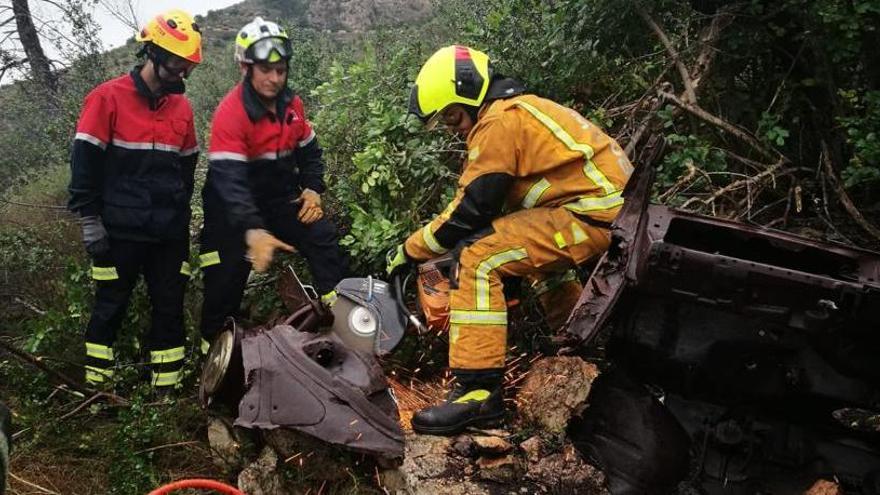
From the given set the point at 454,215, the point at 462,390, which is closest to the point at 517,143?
the point at 454,215

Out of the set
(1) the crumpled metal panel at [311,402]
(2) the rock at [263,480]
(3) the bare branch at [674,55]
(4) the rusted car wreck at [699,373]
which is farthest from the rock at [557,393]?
(3) the bare branch at [674,55]

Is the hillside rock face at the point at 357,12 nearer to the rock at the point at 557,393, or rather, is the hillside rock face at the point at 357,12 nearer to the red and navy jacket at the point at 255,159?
the red and navy jacket at the point at 255,159

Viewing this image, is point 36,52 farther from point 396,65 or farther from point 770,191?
point 770,191

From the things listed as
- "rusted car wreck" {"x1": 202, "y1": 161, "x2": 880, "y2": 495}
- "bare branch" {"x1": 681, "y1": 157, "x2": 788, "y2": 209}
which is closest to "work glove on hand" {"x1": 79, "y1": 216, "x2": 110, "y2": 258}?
"rusted car wreck" {"x1": 202, "y1": 161, "x2": 880, "y2": 495}

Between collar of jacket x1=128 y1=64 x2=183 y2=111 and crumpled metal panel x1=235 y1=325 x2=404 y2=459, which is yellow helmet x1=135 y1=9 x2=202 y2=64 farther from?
crumpled metal panel x1=235 y1=325 x2=404 y2=459

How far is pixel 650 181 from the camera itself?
264 cm

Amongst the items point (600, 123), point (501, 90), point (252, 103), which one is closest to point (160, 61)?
point (252, 103)

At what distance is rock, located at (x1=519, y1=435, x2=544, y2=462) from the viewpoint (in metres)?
2.93

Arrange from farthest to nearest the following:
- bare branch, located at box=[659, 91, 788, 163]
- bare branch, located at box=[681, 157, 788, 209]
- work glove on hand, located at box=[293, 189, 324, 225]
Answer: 1. work glove on hand, located at box=[293, 189, 324, 225]
2. bare branch, located at box=[659, 91, 788, 163]
3. bare branch, located at box=[681, 157, 788, 209]

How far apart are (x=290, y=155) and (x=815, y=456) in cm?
328

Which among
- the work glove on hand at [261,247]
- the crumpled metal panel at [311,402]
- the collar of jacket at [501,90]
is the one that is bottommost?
the crumpled metal panel at [311,402]

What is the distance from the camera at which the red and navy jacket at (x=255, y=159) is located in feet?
12.4

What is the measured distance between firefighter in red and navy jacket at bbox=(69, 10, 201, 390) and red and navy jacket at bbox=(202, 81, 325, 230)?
267mm

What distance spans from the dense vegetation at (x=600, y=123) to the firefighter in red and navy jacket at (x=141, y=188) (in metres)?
0.25
